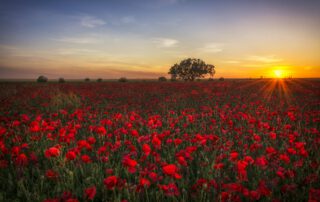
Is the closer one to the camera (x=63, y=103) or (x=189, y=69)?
(x=63, y=103)

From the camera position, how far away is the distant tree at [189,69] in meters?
77.6

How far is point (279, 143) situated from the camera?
548 centimetres

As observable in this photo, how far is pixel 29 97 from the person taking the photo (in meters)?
12.5

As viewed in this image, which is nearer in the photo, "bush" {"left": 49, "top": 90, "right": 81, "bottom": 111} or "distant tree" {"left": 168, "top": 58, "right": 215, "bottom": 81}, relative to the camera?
"bush" {"left": 49, "top": 90, "right": 81, "bottom": 111}

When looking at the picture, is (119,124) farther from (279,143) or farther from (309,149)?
(309,149)

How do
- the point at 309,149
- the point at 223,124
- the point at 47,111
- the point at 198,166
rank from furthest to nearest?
the point at 47,111 < the point at 223,124 < the point at 309,149 < the point at 198,166

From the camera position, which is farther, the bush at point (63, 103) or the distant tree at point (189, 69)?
the distant tree at point (189, 69)

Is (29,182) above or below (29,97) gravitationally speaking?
below

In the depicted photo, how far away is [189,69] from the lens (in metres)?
77.6

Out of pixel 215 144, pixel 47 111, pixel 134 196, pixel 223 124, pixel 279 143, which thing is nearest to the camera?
pixel 134 196

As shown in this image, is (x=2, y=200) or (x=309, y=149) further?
(x=309, y=149)

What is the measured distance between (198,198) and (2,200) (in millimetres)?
2543

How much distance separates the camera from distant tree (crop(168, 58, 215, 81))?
7756cm

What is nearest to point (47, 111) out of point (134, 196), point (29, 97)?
point (29, 97)
